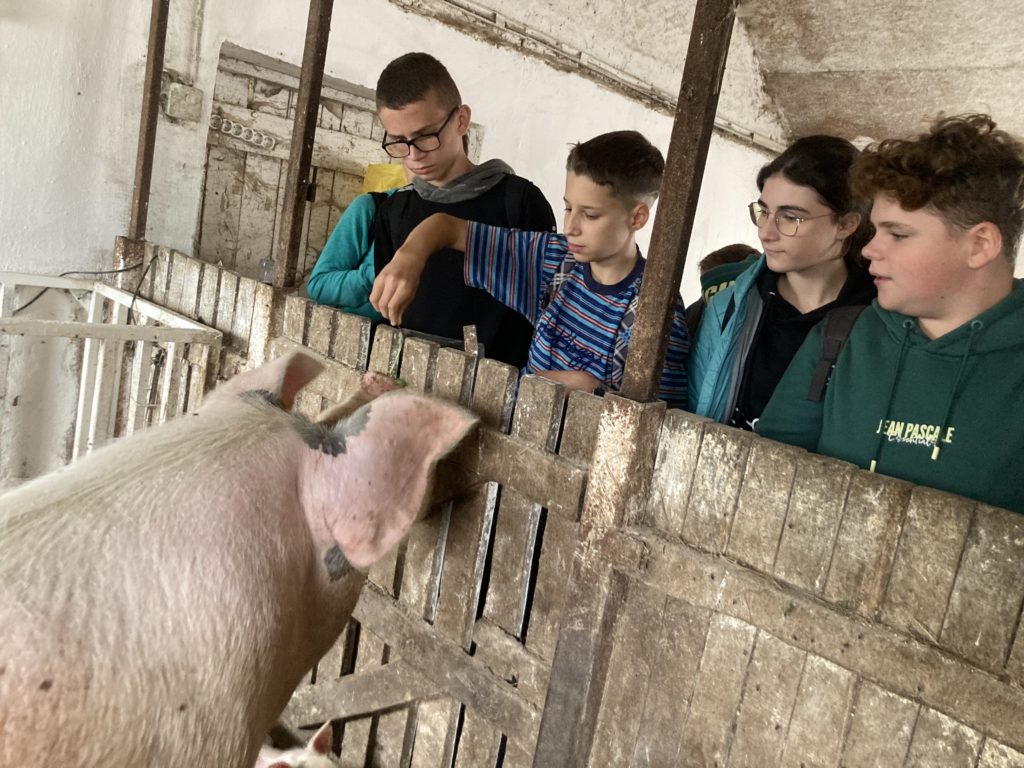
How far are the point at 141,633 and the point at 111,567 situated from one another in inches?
3.2

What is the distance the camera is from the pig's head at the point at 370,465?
1.09 meters

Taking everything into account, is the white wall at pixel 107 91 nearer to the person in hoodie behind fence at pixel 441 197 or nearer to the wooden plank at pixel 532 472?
the person in hoodie behind fence at pixel 441 197

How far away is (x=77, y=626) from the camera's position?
0.76m

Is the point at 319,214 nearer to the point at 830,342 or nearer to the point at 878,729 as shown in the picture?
the point at 830,342

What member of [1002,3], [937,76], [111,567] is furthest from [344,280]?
[937,76]

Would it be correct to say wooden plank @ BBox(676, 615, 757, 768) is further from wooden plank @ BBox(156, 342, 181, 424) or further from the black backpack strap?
wooden plank @ BBox(156, 342, 181, 424)

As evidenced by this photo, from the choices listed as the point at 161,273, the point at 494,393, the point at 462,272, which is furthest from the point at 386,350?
the point at 161,273

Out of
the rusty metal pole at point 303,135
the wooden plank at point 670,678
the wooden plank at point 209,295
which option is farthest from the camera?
the wooden plank at point 209,295

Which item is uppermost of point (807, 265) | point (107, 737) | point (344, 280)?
point (807, 265)

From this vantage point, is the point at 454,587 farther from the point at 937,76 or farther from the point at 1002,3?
the point at 937,76

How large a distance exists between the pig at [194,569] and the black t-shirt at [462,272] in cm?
127

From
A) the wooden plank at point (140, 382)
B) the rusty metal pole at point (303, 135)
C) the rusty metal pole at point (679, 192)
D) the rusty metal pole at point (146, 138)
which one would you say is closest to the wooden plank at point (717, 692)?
the rusty metal pole at point (679, 192)

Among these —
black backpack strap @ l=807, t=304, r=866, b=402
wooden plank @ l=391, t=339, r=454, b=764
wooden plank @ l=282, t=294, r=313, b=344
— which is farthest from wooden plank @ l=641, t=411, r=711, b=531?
wooden plank @ l=282, t=294, r=313, b=344

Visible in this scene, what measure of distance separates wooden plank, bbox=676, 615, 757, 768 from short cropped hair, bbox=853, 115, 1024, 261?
0.86 m
